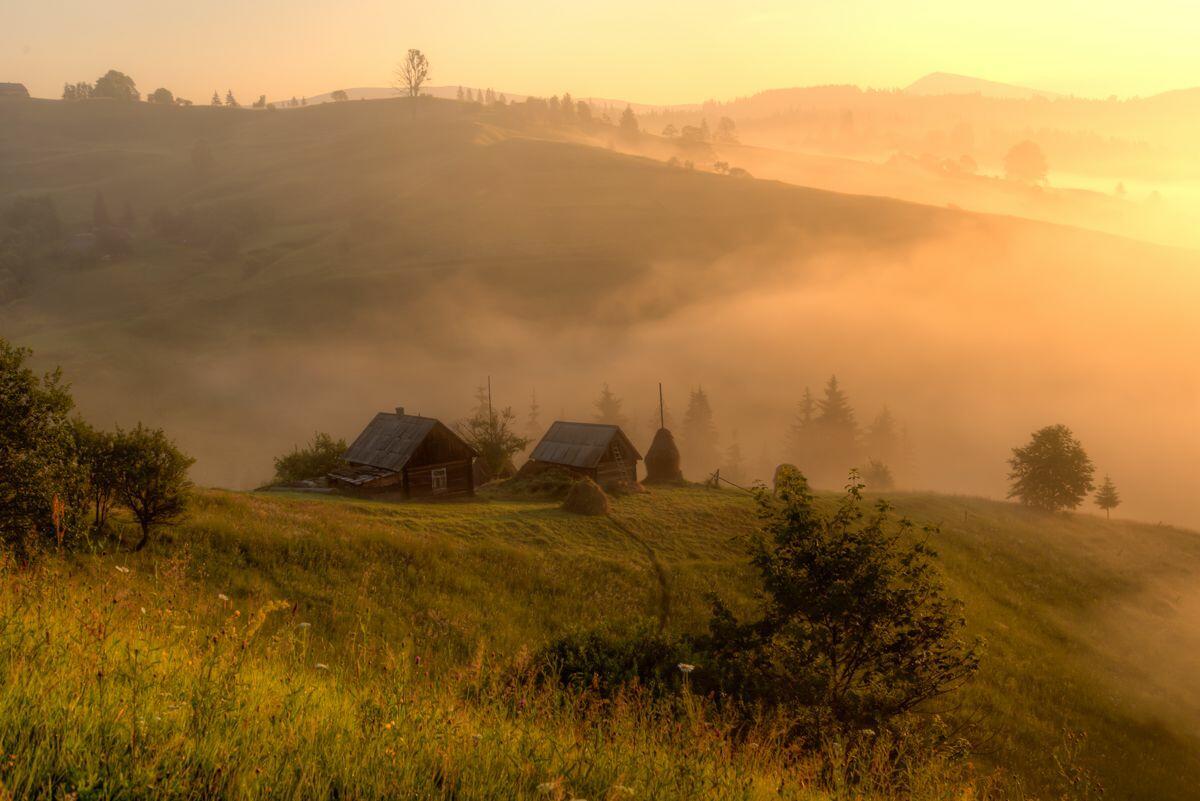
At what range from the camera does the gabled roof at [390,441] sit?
42219 mm

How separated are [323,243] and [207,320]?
140 ft

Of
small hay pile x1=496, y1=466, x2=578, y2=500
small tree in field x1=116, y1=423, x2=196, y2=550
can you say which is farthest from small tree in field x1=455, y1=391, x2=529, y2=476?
small tree in field x1=116, y1=423, x2=196, y2=550

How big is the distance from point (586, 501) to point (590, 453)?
9899mm

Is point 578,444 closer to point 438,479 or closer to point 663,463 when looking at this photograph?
point 663,463

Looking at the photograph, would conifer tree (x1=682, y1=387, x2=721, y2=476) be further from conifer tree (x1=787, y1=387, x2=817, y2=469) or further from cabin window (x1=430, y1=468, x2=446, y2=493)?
cabin window (x1=430, y1=468, x2=446, y2=493)

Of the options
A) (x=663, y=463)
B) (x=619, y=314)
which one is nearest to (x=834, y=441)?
(x=619, y=314)

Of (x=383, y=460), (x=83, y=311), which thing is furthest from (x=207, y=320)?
(x=383, y=460)

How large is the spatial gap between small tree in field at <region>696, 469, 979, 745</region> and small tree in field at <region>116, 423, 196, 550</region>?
57.9 ft

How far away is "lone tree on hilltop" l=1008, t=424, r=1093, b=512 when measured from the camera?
53.1m

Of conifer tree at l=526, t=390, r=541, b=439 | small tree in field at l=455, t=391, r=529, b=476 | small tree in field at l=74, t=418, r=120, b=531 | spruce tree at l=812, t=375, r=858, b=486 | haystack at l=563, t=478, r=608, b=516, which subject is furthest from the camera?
conifer tree at l=526, t=390, r=541, b=439

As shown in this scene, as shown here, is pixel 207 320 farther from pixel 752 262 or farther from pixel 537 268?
pixel 752 262

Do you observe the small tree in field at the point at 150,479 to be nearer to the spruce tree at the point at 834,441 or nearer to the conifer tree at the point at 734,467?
the conifer tree at the point at 734,467

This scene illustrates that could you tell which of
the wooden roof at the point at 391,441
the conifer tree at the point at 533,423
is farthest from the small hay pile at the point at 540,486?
the conifer tree at the point at 533,423

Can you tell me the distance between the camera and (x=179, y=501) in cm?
2069
